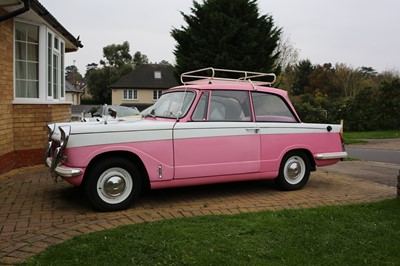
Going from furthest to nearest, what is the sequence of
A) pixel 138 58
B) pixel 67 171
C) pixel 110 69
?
pixel 138 58
pixel 110 69
pixel 67 171

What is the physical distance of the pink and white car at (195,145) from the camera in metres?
5.30

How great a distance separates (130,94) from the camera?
5862cm

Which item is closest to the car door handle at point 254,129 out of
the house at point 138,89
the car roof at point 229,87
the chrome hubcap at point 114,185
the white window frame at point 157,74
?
the car roof at point 229,87

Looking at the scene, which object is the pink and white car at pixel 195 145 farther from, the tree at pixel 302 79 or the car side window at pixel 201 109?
the tree at pixel 302 79

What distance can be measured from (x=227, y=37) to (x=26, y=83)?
12.1m

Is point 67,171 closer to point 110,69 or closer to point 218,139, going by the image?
point 218,139

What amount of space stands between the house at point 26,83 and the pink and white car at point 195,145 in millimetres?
2641

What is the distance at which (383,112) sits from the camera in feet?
83.1

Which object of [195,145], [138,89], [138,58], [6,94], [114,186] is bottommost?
[114,186]

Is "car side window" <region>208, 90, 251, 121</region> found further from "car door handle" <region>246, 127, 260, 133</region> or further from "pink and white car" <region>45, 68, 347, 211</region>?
"car door handle" <region>246, 127, 260, 133</region>

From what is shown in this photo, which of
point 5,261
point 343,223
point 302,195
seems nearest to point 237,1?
point 302,195

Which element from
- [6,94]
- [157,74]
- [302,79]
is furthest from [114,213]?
[302,79]

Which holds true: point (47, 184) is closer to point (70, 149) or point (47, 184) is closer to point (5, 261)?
point (70, 149)

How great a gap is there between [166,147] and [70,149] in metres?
1.25
